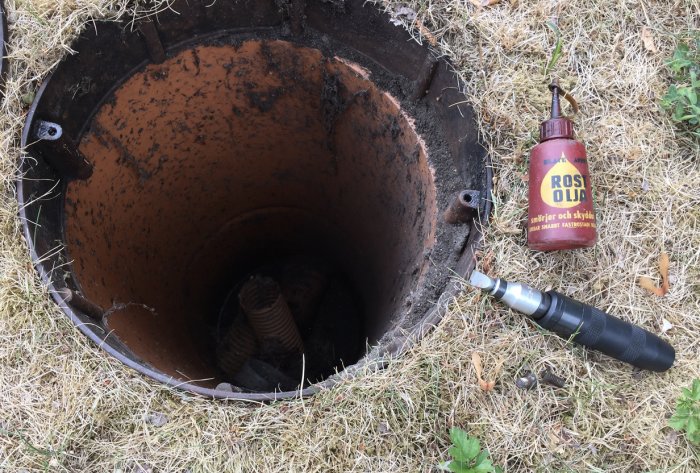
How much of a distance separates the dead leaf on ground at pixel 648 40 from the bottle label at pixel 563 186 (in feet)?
2.38

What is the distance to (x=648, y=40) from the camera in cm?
180

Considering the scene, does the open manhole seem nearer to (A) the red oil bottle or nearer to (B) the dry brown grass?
(B) the dry brown grass

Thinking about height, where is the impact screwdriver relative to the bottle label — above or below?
below

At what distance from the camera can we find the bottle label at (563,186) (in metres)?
1.38

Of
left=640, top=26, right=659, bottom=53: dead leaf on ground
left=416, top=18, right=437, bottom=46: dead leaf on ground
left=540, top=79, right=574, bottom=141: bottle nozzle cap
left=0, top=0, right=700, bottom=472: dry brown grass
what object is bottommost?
left=0, top=0, right=700, bottom=472: dry brown grass

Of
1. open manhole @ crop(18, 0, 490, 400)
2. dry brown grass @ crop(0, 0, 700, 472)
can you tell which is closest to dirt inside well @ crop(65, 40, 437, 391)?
open manhole @ crop(18, 0, 490, 400)

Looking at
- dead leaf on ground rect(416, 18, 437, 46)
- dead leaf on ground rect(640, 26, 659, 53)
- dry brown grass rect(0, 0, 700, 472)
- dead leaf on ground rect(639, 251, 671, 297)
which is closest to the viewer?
dry brown grass rect(0, 0, 700, 472)

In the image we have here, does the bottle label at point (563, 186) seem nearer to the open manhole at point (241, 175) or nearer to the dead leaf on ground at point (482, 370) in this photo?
the open manhole at point (241, 175)

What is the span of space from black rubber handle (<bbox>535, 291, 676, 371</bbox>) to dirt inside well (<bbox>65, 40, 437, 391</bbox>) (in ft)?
1.49

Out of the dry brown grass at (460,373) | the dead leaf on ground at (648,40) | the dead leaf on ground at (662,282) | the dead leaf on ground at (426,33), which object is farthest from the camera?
the dead leaf on ground at (648,40)

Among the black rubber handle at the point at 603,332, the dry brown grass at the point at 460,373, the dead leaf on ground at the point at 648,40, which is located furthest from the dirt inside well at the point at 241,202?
the dead leaf on ground at the point at 648,40

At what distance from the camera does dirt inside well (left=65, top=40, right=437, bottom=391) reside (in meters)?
1.84

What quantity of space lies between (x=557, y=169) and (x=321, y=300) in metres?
1.82

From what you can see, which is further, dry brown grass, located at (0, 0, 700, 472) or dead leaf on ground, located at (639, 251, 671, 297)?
dead leaf on ground, located at (639, 251, 671, 297)
